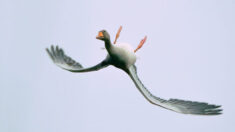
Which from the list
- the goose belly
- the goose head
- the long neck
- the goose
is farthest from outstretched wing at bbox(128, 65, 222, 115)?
the goose head

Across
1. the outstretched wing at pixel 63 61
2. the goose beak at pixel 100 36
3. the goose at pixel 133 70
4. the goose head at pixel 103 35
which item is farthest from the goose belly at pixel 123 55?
the outstretched wing at pixel 63 61

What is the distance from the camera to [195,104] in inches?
428

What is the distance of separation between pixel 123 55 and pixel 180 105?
6.78 feet

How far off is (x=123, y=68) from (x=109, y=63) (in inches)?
16.5

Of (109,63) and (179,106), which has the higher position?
(109,63)

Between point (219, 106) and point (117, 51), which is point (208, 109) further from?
point (117, 51)

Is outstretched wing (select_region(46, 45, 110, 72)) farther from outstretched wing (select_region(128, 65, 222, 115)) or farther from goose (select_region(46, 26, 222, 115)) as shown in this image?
outstretched wing (select_region(128, 65, 222, 115))

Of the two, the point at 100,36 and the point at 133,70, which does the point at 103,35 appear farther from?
the point at 133,70

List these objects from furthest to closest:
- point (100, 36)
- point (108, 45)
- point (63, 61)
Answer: point (63, 61) < point (108, 45) < point (100, 36)

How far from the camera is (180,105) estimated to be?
1105 cm

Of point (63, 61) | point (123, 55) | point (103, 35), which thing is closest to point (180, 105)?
point (123, 55)

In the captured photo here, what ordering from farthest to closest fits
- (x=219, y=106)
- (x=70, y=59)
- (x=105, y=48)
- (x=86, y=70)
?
(x=70, y=59)
(x=86, y=70)
(x=105, y=48)
(x=219, y=106)

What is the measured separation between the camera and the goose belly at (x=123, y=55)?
444 inches

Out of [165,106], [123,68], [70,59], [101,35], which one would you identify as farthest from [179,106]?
[70,59]
